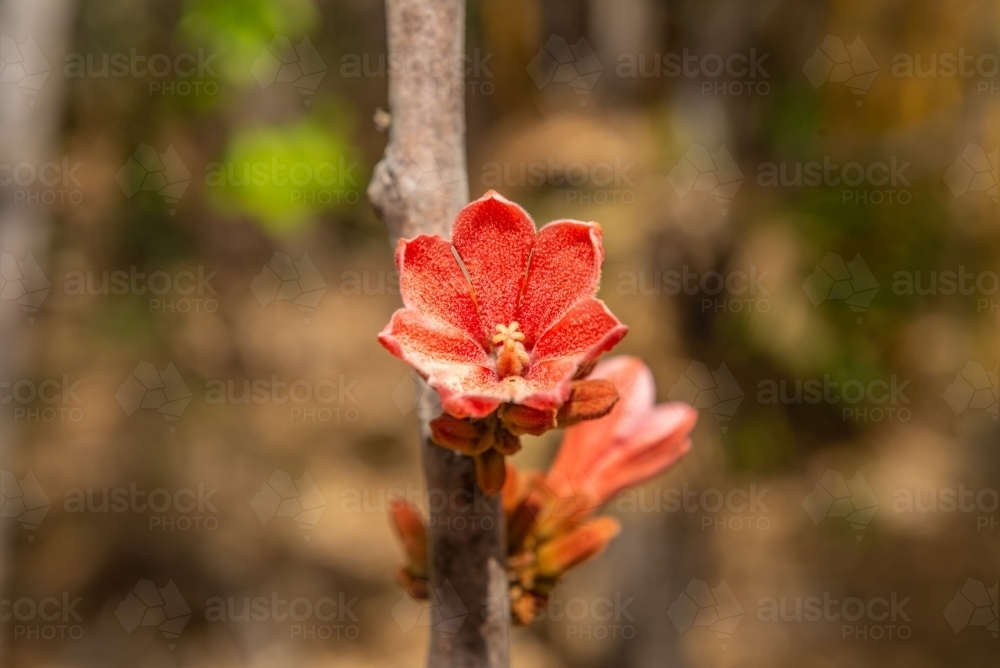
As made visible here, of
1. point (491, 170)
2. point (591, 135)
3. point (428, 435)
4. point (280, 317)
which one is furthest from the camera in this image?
point (280, 317)

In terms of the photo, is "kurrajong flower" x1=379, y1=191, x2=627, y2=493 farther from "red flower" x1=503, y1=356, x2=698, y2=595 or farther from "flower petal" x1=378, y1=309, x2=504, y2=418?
"red flower" x1=503, y1=356, x2=698, y2=595

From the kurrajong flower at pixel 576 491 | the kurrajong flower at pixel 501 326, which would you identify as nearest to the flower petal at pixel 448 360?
the kurrajong flower at pixel 501 326

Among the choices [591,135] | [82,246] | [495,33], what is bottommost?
[82,246]

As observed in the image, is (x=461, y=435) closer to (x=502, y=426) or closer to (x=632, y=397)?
(x=502, y=426)

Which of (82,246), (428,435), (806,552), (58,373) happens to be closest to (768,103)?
(806,552)

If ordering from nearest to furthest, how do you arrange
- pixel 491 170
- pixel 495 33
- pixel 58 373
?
pixel 495 33, pixel 491 170, pixel 58 373

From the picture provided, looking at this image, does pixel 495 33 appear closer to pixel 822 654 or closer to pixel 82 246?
pixel 82 246

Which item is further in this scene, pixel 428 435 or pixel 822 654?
pixel 822 654

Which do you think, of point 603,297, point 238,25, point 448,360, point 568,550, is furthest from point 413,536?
point 603,297
